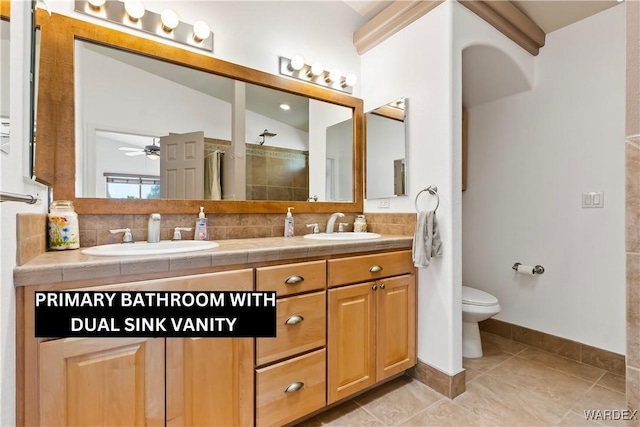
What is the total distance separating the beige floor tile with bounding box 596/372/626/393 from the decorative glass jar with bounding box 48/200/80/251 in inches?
115

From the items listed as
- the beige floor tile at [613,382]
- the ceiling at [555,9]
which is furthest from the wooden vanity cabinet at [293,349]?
the ceiling at [555,9]

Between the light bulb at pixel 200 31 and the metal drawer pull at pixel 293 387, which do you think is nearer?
the metal drawer pull at pixel 293 387

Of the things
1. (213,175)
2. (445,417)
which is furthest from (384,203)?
(445,417)

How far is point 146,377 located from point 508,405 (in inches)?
69.2

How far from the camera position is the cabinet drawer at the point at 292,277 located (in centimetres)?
127

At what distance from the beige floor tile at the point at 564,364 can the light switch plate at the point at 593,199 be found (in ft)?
3.53

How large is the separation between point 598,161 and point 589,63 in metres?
0.68

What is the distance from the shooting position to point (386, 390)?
1.75 metres

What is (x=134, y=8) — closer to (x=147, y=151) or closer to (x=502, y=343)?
(x=147, y=151)

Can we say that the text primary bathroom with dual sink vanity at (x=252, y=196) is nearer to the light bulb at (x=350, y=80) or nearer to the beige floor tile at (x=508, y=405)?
the light bulb at (x=350, y=80)

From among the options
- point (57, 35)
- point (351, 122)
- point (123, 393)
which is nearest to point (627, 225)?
point (123, 393)

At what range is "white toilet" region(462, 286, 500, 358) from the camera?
6.55 feet

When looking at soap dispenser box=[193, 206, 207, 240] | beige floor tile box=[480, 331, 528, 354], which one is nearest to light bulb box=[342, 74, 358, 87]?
soap dispenser box=[193, 206, 207, 240]

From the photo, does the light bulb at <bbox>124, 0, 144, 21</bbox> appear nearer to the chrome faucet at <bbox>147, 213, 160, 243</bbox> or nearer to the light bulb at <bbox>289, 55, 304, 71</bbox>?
the light bulb at <bbox>289, 55, 304, 71</bbox>
